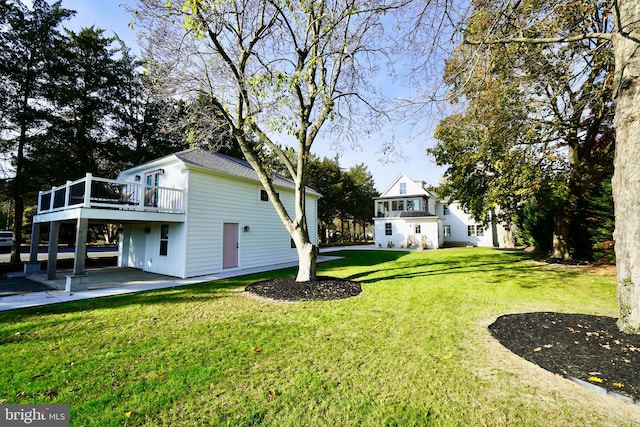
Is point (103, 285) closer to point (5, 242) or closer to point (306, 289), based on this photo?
point (306, 289)

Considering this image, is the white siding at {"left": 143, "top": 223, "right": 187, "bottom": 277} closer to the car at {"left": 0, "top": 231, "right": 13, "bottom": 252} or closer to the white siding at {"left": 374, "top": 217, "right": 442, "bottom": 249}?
the white siding at {"left": 374, "top": 217, "right": 442, "bottom": 249}

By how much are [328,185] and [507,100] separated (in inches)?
822

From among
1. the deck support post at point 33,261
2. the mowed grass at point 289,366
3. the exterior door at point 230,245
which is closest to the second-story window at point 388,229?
the exterior door at point 230,245

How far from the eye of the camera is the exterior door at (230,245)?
11398 mm

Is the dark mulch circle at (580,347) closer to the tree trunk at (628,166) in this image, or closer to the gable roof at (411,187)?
the tree trunk at (628,166)

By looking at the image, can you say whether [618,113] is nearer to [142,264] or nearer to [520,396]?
[520,396]

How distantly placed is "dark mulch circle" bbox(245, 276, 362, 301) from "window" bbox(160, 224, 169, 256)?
4.85 meters

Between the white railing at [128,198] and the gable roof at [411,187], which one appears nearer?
the white railing at [128,198]

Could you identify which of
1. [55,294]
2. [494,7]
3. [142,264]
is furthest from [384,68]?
[142,264]

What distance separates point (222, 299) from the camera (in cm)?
664

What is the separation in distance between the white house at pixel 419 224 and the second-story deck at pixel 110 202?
66.0ft

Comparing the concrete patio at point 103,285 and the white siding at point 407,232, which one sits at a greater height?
the white siding at point 407,232

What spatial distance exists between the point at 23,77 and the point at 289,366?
66.9 ft

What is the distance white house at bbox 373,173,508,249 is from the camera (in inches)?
974
